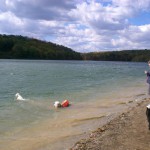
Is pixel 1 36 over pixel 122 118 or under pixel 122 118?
over

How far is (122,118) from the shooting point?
1443cm

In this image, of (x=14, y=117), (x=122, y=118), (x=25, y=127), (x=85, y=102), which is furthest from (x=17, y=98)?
(x=122, y=118)

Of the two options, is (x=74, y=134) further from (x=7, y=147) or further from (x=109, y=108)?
(x=109, y=108)

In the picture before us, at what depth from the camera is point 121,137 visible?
431 inches

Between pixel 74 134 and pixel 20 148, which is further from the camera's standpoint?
pixel 74 134

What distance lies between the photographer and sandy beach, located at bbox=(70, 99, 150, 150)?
9.99 m

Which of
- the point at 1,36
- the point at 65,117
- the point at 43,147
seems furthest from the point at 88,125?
the point at 1,36

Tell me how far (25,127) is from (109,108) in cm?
672

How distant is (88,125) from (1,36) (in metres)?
186

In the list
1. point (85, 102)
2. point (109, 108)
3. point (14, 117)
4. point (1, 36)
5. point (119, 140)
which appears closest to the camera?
point (119, 140)

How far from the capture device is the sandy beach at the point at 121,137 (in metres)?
9.99

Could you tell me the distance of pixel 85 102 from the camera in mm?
23141

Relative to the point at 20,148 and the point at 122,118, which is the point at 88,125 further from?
the point at 20,148

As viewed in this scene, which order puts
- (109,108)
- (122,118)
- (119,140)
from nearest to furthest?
(119,140) < (122,118) < (109,108)
